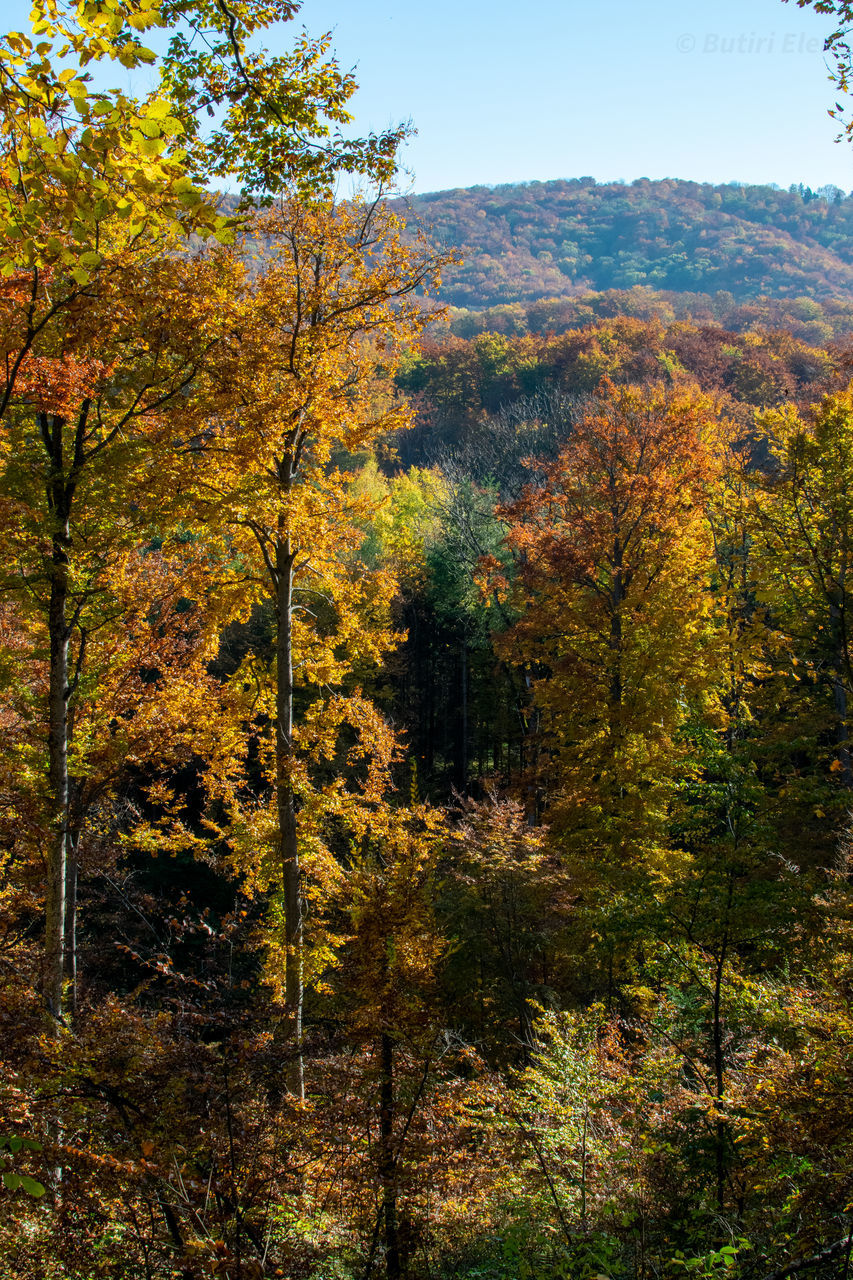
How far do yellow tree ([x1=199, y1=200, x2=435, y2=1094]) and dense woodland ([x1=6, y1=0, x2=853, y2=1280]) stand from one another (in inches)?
2.2

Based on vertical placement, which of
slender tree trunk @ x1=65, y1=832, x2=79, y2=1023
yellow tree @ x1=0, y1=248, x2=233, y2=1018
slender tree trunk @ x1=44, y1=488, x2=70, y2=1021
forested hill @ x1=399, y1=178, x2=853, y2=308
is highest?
forested hill @ x1=399, y1=178, x2=853, y2=308

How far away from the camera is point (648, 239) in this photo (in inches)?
4304

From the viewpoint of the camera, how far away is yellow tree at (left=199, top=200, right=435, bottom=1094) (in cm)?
798

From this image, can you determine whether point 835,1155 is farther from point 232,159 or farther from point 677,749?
point 677,749

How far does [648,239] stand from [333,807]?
12117cm

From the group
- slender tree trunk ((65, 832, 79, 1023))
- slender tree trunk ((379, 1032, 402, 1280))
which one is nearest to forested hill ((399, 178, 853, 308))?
slender tree trunk ((65, 832, 79, 1023))

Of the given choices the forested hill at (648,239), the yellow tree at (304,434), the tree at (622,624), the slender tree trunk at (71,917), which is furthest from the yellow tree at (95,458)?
the forested hill at (648,239)

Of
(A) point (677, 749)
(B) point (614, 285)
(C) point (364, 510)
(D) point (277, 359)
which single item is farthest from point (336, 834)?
(B) point (614, 285)

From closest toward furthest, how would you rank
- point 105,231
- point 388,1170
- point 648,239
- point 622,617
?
point 388,1170 → point 105,231 → point 622,617 → point 648,239

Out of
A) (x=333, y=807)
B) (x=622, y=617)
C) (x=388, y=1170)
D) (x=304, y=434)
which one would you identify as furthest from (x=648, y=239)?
(x=388, y=1170)

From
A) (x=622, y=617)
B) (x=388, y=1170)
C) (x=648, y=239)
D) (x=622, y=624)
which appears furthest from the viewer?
(x=648, y=239)

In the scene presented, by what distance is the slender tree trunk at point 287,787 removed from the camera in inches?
343

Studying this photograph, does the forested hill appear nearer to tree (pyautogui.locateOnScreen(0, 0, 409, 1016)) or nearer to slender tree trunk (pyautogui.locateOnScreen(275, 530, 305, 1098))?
slender tree trunk (pyautogui.locateOnScreen(275, 530, 305, 1098))

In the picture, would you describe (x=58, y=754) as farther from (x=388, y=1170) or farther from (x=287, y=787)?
(x=388, y=1170)
